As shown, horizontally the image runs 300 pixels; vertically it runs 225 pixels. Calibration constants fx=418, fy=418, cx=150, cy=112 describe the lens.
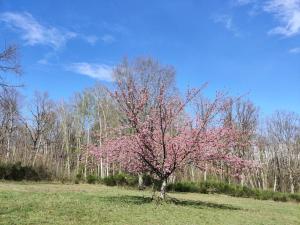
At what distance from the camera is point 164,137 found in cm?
1670

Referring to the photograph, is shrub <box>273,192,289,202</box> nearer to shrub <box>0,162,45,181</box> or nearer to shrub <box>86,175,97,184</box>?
shrub <box>86,175,97,184</box>

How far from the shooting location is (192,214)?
45.1ft

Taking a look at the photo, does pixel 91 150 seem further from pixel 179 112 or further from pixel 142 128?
pixel 179 112

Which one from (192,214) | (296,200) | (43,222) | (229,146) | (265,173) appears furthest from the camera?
(265,173)

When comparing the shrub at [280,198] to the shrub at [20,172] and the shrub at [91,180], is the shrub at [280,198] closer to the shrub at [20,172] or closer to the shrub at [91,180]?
the shrub at [91,180]

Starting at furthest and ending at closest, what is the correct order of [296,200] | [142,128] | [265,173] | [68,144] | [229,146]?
[68,144], [265,173], [296,200], [229,146], [142,128]

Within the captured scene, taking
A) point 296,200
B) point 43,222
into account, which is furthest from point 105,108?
point 43,222

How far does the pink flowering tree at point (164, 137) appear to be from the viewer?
16422 millimetres

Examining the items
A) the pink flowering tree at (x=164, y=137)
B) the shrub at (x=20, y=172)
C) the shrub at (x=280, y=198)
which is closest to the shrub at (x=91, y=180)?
the shrub at (x=20, y=172)

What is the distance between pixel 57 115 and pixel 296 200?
39.7 m

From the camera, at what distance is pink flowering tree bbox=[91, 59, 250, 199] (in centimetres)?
1642

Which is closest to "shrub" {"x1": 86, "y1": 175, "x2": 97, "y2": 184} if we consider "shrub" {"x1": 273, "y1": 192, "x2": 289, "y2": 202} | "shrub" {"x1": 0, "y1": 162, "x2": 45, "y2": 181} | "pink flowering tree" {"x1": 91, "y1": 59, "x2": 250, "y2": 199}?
"shrub" {"x1": 0, "y1": 162, "x2": 45, "y2": 181}

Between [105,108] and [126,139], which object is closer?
[126,139]

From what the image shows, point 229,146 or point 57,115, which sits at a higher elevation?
point 57,115
